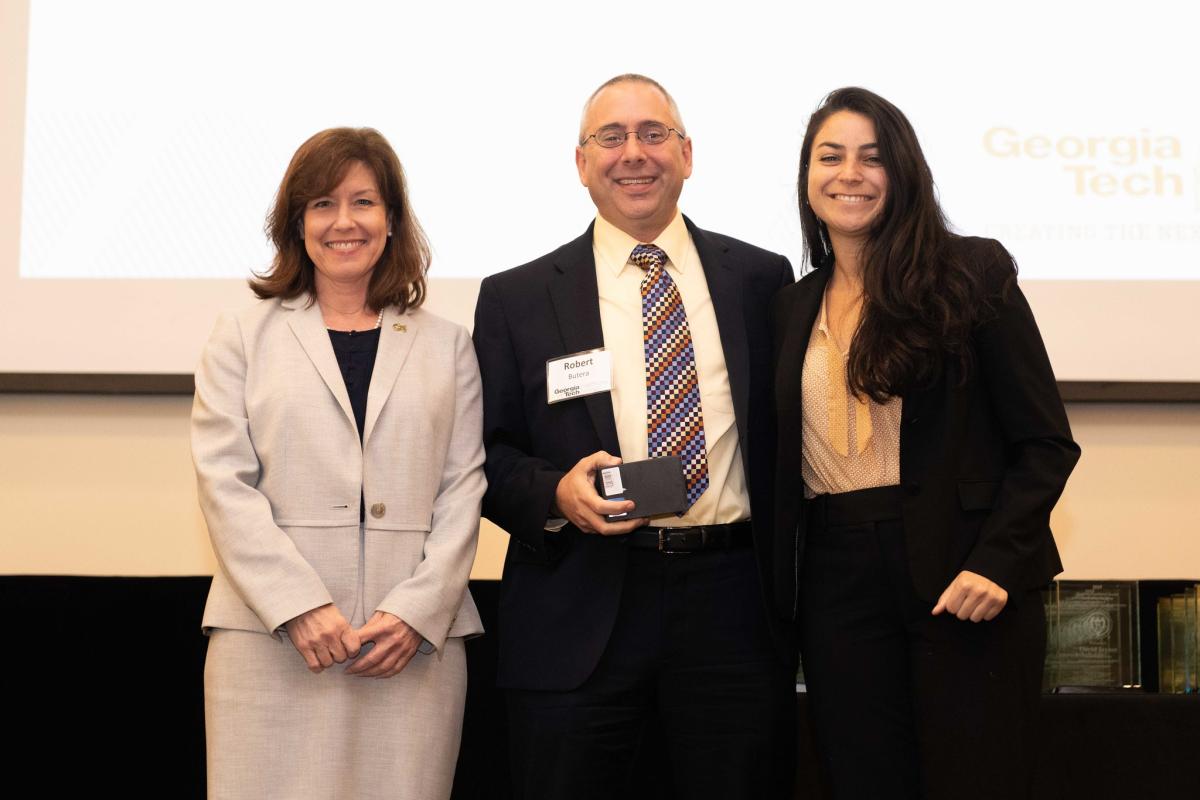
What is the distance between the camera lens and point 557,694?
7.84 ft

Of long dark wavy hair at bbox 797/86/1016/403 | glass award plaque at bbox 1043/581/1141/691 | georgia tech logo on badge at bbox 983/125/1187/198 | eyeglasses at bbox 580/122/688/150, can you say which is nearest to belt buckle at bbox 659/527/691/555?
long dark wavy hair at bbox 797/86/1016/403

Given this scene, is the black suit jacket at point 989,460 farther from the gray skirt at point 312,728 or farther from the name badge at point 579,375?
the gray skirt at point 312,728

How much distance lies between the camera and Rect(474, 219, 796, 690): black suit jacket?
241 centimetres

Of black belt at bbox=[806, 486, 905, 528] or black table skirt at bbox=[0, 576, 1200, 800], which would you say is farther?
black table skirt at bbox=[0, 576, 1200, 800]

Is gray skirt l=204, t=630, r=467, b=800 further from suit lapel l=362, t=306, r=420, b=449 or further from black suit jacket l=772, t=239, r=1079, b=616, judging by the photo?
A: black suit jacket l=772, t=239, r=1079, b=616

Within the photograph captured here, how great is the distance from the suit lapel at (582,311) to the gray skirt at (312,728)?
602 mm

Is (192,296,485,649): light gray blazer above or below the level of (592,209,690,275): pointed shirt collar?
below

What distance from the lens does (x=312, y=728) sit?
224 centimetres

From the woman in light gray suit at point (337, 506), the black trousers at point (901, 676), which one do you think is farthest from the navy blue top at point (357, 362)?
the black trousers at point (901, 676)

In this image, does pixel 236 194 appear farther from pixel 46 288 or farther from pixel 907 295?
pixel 907 295

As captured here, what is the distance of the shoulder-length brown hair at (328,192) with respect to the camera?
2467 mm

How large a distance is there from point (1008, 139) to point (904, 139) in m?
1.53

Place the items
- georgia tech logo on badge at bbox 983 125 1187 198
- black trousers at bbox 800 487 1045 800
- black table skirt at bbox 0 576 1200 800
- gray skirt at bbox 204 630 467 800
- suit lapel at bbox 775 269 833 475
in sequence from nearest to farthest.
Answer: black trousers at bbox 800 487 1045 800 < gray skirt at bbox 204 630 467 800 < suit lapel at bbox 775 269 833 475 < black table skirt at bbox 0 576 1200 800 < georgia tech logo on badge at bbox 983 125 1187 198

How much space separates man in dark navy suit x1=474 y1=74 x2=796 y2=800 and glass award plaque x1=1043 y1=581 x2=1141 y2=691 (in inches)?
45.4
